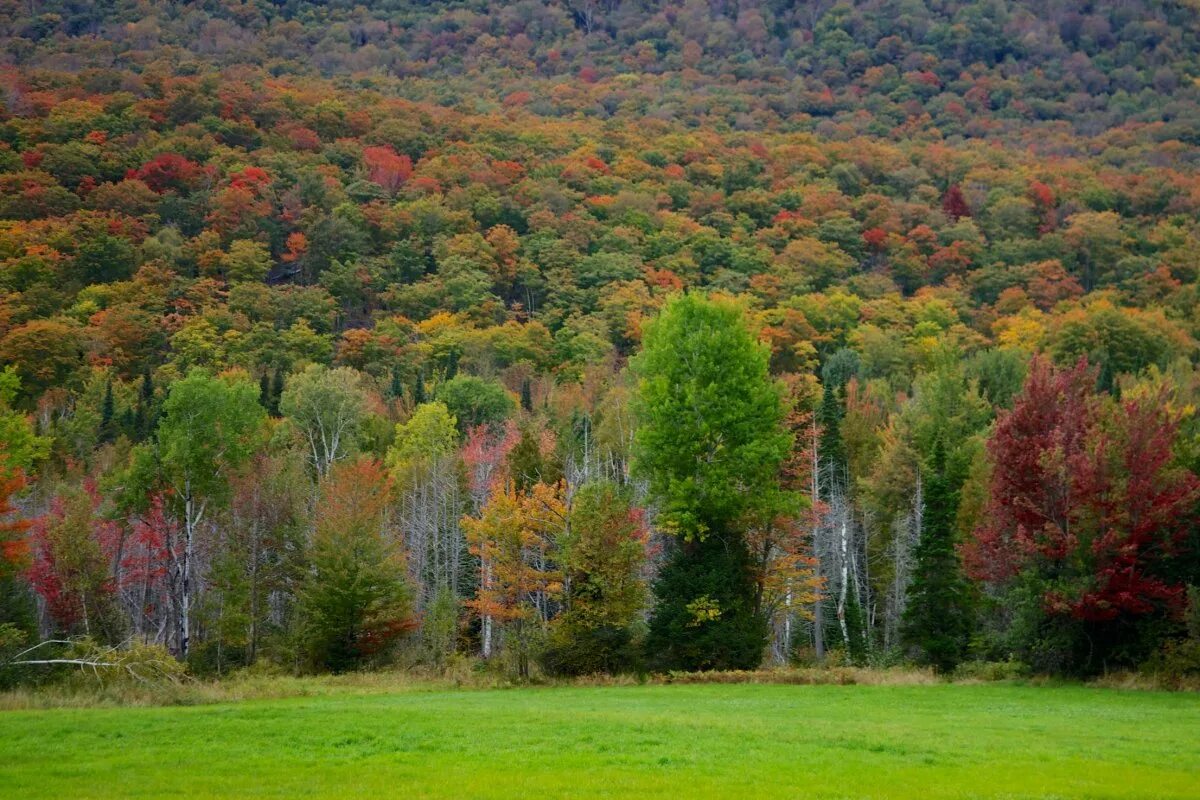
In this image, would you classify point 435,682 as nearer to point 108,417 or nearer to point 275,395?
point 275,395

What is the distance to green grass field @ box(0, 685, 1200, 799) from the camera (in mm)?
15102

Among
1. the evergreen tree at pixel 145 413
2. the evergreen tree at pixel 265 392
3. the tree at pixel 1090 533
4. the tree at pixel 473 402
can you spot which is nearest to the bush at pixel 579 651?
the tree at pixel 1090 533

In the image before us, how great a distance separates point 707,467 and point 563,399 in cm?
4973

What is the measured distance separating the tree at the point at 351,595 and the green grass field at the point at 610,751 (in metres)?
17.8

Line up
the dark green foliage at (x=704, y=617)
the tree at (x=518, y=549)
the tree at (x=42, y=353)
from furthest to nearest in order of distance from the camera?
the tree at (x=42, y=353)
the tree at (x=518, y=549)
the dark green foliage at (x=704, y=617)

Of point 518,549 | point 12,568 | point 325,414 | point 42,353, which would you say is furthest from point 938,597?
point 42,353

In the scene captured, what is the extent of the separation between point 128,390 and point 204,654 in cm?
5306

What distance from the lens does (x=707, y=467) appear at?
129ft

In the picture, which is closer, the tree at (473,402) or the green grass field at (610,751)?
the green grass field at (610,751)

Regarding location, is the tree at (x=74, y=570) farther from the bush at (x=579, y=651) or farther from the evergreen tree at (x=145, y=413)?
the bush at (x=579, y=651)

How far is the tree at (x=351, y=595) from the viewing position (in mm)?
44031

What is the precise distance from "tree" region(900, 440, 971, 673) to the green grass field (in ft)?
40.7

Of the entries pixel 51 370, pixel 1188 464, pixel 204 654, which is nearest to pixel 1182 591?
pixel 1188 464

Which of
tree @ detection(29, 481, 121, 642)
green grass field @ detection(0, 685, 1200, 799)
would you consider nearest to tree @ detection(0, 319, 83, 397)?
tree @ detection(29, 481, 121, 642)
